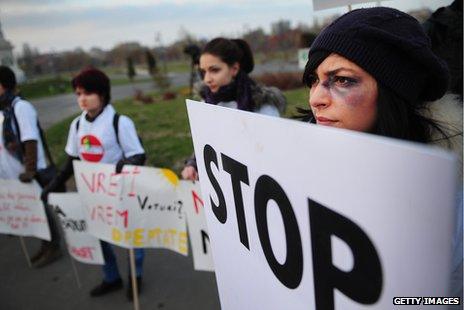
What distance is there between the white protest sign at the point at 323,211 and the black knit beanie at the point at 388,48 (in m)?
0.39

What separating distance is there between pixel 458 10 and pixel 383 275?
9.90 feet

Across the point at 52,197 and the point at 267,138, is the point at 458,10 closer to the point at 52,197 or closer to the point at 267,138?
the point at 267,138

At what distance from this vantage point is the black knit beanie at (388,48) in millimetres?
958

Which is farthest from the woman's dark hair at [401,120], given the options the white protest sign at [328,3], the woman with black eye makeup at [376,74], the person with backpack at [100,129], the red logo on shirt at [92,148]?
the red logo on shirt at [92,148]

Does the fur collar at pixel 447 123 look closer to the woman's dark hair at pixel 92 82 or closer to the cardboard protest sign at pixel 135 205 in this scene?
the cardboard protest sign at pixel 135 205

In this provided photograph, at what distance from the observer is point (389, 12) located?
1.00m

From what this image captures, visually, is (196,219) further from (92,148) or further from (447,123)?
(447,123)

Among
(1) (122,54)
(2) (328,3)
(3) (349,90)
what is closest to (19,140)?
(2) (328,3)

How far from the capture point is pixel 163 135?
8555 mm

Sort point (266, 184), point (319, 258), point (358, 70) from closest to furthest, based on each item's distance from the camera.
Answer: point (319, 258) < point (266, 184) < point (358, 70)

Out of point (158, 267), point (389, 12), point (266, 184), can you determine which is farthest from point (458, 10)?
point (158, 267)

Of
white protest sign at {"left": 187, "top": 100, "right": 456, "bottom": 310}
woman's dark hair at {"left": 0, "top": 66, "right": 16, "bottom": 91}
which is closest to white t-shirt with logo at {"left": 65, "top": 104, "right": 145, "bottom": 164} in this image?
woman's dark hair at {"left": 0, "top": 66, "right": 16, "bottom": 91}

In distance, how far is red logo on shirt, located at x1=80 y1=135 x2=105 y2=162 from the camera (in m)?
2.89

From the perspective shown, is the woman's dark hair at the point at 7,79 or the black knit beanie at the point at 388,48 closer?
the black knit beanie at the point at 388,48
